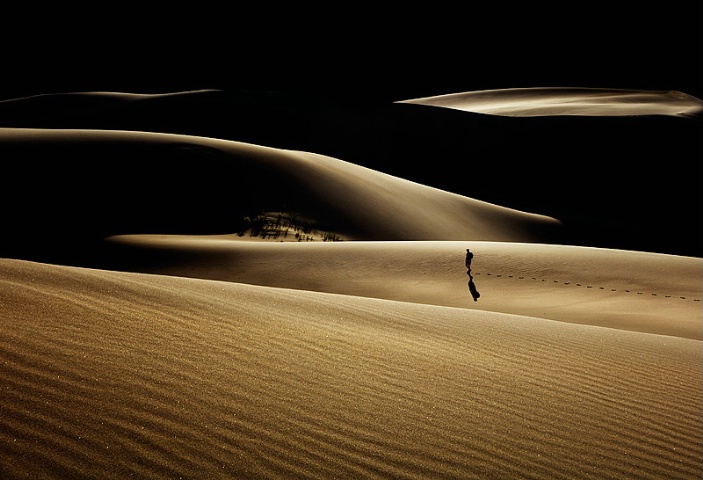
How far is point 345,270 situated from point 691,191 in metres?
33.3

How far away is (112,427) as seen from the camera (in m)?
3.33

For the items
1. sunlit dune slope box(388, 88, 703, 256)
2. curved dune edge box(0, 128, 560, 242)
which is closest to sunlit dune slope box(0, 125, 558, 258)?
curved dune edge box(0, 128, 560, 242)

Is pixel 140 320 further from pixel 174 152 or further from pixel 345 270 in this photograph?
pixel 174 152

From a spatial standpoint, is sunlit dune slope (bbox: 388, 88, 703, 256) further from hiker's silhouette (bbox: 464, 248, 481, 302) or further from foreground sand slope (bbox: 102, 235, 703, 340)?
hiker's silhouette (bbox: 464, 248, 481, 302)

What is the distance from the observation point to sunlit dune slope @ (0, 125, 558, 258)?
842 inches

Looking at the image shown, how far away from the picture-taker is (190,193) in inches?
952

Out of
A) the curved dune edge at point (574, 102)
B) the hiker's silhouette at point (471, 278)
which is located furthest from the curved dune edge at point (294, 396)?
the curved dune edge at point (574, 102)

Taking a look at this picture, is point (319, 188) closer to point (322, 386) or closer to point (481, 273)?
point (481, 273)

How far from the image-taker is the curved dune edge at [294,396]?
3.31 meters

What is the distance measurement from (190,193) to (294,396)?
67.8ft

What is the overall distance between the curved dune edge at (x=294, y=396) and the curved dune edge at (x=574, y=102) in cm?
4977

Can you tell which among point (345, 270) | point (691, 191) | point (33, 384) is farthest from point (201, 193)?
point (691, 191)

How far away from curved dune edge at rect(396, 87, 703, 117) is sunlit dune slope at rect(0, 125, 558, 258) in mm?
27360

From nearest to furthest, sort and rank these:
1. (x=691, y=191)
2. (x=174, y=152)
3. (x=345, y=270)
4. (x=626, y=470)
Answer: (x=626, y=470) → (x=345, y=270) → (x=174, y=152) → (x=691, y=191)
